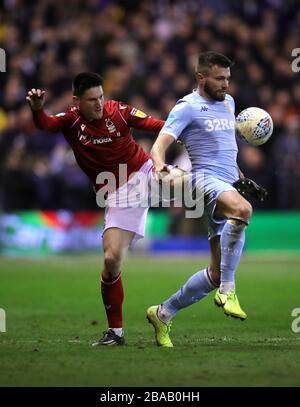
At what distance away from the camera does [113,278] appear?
8531 mm

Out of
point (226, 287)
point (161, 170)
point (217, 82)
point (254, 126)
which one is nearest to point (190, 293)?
point (226, 287)

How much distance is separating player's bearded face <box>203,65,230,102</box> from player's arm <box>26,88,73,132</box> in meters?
1.32

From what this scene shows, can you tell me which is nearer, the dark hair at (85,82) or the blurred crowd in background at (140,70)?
the dark hair at (85,82)

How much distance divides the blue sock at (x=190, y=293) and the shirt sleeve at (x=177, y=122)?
4.11 feet

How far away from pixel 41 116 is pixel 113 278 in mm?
1566

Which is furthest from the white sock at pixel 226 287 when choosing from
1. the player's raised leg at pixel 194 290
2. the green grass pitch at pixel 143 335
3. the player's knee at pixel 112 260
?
the player's knee at pixel 112 260

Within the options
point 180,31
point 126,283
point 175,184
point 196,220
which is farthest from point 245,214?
point 180,31

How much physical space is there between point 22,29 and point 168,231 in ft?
20.4

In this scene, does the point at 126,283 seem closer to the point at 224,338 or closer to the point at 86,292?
the point at 86,292

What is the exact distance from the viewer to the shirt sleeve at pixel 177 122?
8.27m

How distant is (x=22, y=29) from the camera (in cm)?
2266

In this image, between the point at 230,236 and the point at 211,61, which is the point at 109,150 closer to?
the point at 211,61

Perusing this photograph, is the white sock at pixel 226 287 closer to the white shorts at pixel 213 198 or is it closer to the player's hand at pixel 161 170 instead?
the white shorts at pixel 213 198

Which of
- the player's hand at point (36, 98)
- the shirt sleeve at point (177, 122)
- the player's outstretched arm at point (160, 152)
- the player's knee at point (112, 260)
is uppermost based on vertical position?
the player's hand at point (36, 98)
